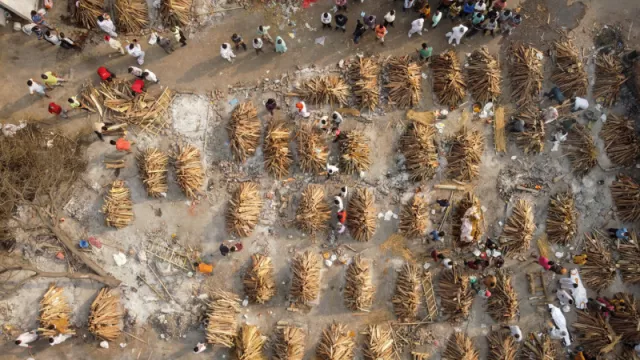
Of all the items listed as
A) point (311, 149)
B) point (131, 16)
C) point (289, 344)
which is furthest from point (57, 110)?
point (289, 344)

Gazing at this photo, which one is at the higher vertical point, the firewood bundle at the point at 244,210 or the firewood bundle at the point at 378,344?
the firewood bundle at the point at 244,210

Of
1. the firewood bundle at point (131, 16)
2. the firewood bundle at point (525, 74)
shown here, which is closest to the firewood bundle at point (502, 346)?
the firewood bundle at point (525, 74)

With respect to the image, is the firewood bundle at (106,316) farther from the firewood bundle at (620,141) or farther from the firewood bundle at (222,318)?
the firewood bundle at (620,141)

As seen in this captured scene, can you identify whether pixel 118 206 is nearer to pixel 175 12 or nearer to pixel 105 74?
pixel 105 74

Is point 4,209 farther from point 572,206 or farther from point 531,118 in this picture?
point 572,206

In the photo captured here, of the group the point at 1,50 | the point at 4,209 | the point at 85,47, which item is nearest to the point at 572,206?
the point at 85,47

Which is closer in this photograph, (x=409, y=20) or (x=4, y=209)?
(x=4, y=209)
